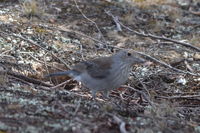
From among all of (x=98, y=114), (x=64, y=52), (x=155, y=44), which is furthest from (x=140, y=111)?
(x=155, y=44)

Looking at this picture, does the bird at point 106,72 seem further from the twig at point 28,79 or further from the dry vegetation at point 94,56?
the twig at point 28,79

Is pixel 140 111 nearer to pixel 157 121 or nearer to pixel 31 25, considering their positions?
pixel 157 121

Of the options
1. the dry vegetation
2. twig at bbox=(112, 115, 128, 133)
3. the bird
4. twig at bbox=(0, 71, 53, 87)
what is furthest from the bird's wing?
twig at bbox=(112, 115, 128, 133)

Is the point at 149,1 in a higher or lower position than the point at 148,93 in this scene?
higher

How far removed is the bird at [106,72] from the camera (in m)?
5.53

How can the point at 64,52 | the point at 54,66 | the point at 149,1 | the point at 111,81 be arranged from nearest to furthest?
the point at 111,81, the point at 54,66, the point at 64,52, the point at 149,1

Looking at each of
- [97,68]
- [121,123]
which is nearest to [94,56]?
[97,68]

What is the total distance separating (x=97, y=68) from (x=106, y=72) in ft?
0.46

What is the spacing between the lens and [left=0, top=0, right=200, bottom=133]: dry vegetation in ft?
15.4

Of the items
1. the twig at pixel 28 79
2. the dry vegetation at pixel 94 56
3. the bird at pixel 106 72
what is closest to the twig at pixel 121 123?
the dry vegetation at pixel 94 56

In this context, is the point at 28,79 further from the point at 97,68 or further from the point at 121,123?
the point at 121,123

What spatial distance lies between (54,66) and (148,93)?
1.55 m

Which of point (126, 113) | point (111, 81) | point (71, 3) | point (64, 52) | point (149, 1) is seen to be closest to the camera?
point (126, 113)

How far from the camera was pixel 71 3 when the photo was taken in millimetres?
9609
